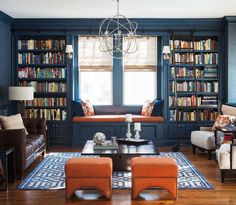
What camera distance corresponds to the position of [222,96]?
27.5ft

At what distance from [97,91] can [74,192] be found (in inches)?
164

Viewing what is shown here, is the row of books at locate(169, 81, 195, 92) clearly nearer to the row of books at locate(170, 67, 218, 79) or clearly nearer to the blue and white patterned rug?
the row of books at locate(170, 67, 218, 79)

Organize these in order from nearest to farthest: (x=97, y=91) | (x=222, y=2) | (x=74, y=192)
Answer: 1. (x=74, y=192)
2. (x=222, y=2)
3. (x=97, y=91)

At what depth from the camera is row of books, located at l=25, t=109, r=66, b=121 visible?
8367mm

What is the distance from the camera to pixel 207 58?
331 inches

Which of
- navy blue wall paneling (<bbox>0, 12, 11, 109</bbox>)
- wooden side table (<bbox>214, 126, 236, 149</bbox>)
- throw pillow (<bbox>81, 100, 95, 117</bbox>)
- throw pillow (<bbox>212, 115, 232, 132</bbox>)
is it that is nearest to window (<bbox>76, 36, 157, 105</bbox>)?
throw pillow (<bbox>81, 100, 95, 117</bbox>)

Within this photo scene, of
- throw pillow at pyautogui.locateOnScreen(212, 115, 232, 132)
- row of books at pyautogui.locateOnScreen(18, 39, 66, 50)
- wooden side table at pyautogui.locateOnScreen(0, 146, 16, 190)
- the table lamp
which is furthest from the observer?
row of books at pyautogui.locateOnScreen(18, 39, 66, 50)

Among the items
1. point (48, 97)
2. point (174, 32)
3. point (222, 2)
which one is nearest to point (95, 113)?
point (48, 97)

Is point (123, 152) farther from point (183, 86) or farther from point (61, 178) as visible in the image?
point (183, 86)

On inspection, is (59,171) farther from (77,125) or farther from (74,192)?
(77,125)

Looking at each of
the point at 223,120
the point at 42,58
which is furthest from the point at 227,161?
the point at 42,58

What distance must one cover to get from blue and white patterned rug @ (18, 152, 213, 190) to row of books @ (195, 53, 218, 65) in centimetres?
258

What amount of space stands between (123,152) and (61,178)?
0.95 meters

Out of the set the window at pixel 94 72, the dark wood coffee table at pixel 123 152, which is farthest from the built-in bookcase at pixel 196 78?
the dark wood coffee table at pixel 123 152
